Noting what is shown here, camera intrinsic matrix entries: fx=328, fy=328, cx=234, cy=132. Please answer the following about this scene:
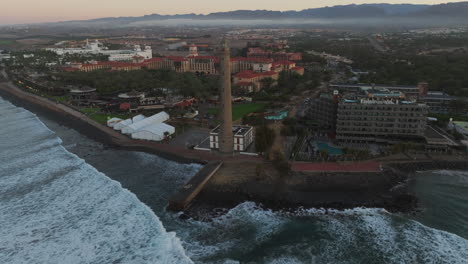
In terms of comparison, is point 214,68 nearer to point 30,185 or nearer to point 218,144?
point 218,144

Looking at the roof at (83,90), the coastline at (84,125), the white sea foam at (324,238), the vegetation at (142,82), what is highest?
the vegetation at (142,82)

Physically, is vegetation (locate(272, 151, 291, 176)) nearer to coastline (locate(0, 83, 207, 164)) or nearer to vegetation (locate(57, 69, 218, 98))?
coastline (locate(0, 83, 207, 164))

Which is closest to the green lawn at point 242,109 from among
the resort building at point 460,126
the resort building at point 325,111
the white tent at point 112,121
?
the resort building at point 325,111

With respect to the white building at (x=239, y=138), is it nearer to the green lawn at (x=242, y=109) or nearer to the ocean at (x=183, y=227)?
the ocean at (x=183, y=227)

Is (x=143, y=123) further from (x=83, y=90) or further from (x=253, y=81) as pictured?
(x=253, y=81)

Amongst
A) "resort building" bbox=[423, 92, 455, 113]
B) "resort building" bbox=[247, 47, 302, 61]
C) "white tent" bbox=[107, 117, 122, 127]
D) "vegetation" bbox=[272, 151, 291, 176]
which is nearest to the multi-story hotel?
"vegetation" bbox=[272, 151, 291, 176]
